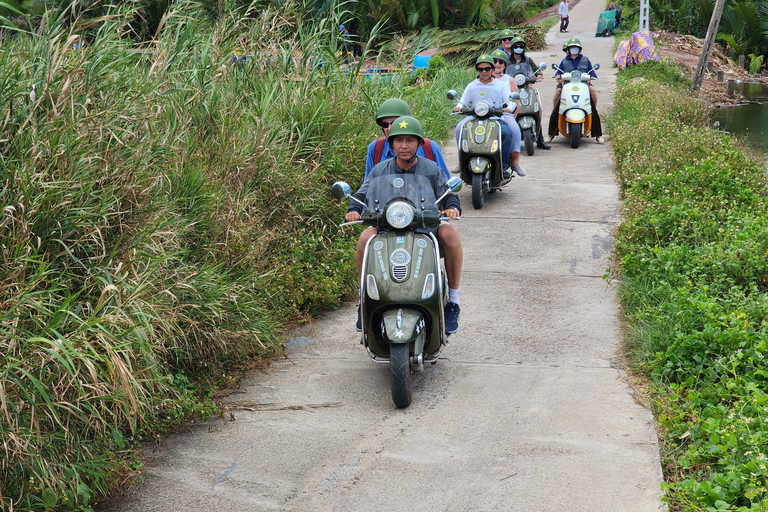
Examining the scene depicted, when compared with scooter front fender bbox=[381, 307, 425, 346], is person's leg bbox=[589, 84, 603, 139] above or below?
above

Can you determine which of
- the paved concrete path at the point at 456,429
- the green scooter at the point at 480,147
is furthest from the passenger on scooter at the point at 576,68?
the paved concrete path at the point at 456,429

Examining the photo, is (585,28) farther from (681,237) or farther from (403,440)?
(403,440)

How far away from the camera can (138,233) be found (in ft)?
15.5

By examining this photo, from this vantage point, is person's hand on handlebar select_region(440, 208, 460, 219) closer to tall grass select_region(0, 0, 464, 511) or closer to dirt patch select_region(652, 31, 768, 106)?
tall grass select_region(0, 0, 464, 511)

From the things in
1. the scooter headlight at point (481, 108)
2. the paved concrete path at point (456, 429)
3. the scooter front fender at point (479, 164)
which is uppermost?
the scooter headlight at point (481, 108)

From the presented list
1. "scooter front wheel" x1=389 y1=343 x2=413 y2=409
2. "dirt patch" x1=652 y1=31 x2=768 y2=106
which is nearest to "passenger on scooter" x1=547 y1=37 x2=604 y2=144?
"scooter front wheel" x1=389 y1=343 x2=413 y2=409

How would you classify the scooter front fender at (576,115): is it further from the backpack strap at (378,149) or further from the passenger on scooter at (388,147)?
the backpack strap at (378,149)

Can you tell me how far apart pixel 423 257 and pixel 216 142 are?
247 cm

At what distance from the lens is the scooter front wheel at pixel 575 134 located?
13242mm

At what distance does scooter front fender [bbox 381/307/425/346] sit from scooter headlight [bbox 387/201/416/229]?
515mm

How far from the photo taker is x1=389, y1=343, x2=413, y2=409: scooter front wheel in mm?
4816

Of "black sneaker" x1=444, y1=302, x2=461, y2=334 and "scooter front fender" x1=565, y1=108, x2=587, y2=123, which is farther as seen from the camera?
"scooter front fender" x1=565, y1=108, x2=587, y2=123

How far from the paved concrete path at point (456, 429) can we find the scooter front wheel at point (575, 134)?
640 cm

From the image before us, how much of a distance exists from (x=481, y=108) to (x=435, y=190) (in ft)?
13.9
